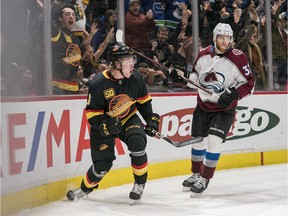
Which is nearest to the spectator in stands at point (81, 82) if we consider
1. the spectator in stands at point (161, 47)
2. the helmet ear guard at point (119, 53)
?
the helmet ear guard at point (119, 53)

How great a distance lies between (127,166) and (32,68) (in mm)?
1329

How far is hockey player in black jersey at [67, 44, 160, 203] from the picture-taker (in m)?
3.42

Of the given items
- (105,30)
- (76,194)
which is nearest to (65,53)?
(105,30)

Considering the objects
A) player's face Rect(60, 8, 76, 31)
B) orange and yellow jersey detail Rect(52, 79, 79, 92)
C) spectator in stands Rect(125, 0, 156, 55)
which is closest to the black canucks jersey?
orange and yellow jersey detail Rect(52, 79, 79, 92)

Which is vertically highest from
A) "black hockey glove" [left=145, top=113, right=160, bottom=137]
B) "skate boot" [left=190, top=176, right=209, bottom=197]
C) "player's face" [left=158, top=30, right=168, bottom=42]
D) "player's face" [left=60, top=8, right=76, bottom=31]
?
"player's face" [left=60, top=8, right=76, bottom=31]

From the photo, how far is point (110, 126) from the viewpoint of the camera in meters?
3.35

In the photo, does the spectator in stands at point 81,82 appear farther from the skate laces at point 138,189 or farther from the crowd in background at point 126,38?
the skate laces at point 138,189

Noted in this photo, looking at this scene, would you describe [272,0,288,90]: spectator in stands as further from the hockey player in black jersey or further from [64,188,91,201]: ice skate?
[64,188,91,201]: ice skate

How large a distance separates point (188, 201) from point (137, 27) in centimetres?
170

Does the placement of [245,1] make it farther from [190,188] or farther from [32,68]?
[32,68]

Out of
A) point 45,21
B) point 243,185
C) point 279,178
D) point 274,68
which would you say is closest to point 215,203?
point 243,185

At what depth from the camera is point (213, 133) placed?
3.87 metres

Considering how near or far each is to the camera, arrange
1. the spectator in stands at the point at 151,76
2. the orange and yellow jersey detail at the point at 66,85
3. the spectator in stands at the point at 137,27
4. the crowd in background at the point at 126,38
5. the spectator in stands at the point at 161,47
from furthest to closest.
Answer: the spectator in stands at the point at 161,47, the spectator in stands at the point at 151,76, the spectator in stands at the point at 137,27, the orange and yellow jersey detail at the point at 66,85, the crowd in background at the point at 126,38

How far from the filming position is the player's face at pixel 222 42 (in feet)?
12.8
